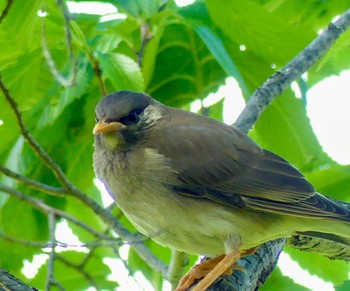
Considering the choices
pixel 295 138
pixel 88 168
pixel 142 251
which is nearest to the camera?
pixel 142 251

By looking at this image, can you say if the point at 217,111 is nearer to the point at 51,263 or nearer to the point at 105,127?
the point at 105,127

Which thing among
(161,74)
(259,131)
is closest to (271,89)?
(259,131)

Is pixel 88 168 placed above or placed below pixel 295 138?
below

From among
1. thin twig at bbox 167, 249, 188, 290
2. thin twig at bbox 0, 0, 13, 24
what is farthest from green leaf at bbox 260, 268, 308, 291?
thin twig at bbox 0, 0, 13, 24

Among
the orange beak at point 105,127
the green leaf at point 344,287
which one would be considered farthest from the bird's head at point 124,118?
the green leaf at point 344,287

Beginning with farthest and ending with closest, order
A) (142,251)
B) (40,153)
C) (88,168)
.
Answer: (88,168) → (142,251) → (40,153)

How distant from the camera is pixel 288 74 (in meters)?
4.86

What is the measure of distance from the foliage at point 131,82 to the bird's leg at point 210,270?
1.12ft

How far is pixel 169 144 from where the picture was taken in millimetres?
4453

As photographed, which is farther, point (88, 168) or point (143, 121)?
point (88, 168)

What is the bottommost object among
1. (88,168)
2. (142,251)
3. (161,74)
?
(142,251)

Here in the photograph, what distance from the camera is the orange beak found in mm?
4273

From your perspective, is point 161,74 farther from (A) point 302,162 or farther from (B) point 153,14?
(A) point 302,162

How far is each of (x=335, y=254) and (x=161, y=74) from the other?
1.39 m
